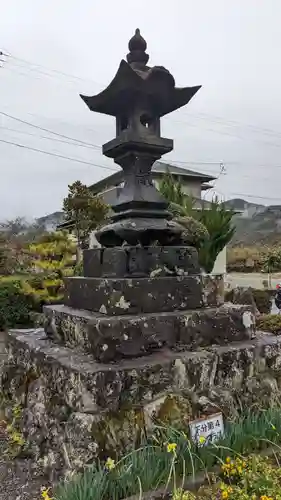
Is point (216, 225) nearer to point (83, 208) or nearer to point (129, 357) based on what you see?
point (83, 208)

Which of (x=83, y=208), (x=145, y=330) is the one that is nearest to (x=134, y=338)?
(x=145, y=330)

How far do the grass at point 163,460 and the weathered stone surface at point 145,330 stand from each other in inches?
17.0

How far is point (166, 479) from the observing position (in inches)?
68.5

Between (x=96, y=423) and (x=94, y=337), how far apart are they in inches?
16.4

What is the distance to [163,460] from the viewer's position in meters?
1.80

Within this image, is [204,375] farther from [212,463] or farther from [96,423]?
[96,423]

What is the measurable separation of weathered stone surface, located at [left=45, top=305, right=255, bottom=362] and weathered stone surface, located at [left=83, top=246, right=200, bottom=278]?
280 mm

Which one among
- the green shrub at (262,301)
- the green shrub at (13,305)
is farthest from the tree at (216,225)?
the green shrub at (13,305)

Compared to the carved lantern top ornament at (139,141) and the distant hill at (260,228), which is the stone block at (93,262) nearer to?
the carved lantern top ornament at (139,141)

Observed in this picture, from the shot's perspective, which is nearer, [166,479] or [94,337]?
[166,479]

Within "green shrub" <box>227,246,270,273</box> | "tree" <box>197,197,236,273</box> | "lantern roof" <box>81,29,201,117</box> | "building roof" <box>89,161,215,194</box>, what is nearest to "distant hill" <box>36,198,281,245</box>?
"green shrub" <box>227,246,270,273</box>

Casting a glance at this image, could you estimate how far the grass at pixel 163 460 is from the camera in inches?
64.6

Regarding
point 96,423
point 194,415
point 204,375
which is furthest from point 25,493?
point 204,375

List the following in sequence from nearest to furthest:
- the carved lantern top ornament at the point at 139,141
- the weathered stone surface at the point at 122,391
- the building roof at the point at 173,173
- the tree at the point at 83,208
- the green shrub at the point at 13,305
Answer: the weathered stone surface at the point at 122,391 < the carved lantern top ornament at the point at 139,141 < the green shrub at the point at 13,305 < the tree at the point at 83,208 < the building roof at the point at 173,173
